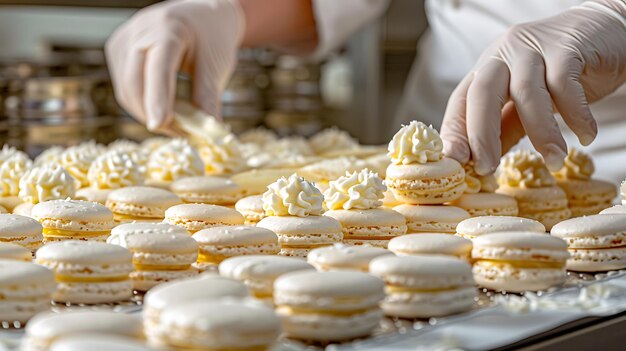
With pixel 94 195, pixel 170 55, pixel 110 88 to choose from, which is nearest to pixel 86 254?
pixel 94 195

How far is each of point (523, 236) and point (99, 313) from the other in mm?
621

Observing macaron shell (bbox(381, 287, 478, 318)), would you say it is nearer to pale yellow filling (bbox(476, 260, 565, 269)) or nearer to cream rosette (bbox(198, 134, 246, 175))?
pale yellow filling (bbox(476, 260, 565, 269))

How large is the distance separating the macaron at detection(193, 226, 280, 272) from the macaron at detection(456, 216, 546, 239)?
0.31 m

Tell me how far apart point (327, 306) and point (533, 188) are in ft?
2.93

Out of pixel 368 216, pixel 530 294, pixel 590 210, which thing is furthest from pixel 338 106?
pixel 530 294

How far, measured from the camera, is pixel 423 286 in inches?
45.4

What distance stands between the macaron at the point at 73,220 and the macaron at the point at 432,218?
0.52 metres

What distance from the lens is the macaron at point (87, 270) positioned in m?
1.24

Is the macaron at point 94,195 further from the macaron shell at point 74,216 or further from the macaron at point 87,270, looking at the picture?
the macaron at point 87,270

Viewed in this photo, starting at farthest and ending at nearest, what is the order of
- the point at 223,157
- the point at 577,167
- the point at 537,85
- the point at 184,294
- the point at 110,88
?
the point at 110,88 → the point at 223,157 → the point at 577,167 → the point at 537,85 → the point at 184,294

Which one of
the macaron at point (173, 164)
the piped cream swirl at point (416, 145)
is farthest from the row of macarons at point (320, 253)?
the macaron at point (173, 164)

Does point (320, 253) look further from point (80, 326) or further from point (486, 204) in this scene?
point (486, 204)

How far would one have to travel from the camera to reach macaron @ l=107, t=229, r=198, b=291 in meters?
1.31

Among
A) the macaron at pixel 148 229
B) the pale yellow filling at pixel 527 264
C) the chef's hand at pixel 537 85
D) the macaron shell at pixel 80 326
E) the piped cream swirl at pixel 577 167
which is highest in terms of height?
the chef's hand at pixel 537 85
